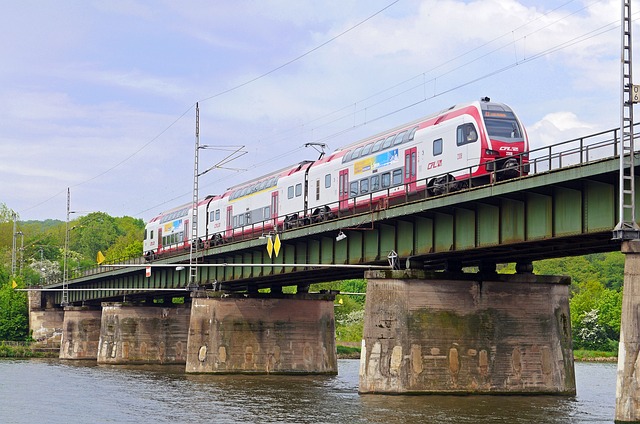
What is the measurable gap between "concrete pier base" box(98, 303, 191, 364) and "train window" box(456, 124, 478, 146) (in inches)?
2122

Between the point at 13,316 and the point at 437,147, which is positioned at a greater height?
the point at 437,147

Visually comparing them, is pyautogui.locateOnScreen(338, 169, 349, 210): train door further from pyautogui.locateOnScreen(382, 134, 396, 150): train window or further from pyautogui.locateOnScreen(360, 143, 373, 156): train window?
pyautogui.locateOnScreen(382, 134, 396, 150): train window

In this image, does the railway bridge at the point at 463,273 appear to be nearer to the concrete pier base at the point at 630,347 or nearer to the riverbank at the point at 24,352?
the concrete pier base at the point at 630,347

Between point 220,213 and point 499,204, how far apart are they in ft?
141

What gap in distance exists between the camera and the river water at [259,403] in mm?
43188

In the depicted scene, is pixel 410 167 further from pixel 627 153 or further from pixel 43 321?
pixel 43 321

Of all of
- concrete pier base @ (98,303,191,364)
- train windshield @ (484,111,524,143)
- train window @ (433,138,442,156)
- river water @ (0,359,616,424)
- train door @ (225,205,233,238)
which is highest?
train windshield @ (484,111,524,143)

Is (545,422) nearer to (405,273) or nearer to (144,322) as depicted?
(405,273)

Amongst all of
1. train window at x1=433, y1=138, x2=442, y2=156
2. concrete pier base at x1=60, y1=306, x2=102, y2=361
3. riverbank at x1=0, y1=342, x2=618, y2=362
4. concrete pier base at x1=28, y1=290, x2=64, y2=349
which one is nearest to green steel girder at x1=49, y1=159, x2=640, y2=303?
train window at x1=433, y1=138, x2=442, y2=156

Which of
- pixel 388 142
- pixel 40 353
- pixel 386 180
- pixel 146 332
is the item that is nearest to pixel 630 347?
pixel 386 180

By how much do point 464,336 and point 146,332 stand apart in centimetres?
5393

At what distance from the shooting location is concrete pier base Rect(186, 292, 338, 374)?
238 ft

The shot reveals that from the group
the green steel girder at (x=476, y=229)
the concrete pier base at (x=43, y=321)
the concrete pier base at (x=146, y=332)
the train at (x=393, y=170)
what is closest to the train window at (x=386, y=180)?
the train at (x=393, y=170)

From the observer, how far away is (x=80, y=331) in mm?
113750
